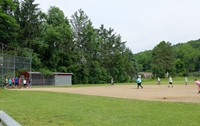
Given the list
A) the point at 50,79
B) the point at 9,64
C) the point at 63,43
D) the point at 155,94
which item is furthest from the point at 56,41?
the point at 155,94

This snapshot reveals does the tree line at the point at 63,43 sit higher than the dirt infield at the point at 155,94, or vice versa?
the tree line at the point at 63,43

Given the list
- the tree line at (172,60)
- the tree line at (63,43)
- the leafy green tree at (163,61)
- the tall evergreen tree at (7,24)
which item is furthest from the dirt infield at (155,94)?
the tree line at (172,60)

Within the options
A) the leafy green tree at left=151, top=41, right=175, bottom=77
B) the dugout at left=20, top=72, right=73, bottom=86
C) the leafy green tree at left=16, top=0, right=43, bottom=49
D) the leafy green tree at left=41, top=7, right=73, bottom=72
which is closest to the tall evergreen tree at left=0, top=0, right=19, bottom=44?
the leafy green tree at left=16, top=0, right=43, bottom=49

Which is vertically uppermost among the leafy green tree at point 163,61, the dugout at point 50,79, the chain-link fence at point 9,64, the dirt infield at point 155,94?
the leafy green tree at point 163,61

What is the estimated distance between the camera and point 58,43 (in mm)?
73562

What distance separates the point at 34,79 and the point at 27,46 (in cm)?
1430

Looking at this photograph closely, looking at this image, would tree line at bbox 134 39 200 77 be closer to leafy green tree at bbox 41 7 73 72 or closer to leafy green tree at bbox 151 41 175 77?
leafy green tree at bbox 151 41 175 77

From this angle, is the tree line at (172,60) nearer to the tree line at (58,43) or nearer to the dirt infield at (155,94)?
the tree line at (58,43)

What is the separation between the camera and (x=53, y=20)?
74.8 meters

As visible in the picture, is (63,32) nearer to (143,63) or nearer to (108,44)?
(108,44)

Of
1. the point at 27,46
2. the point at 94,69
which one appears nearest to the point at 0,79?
the point at 27,46

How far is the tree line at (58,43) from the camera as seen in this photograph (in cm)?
6694

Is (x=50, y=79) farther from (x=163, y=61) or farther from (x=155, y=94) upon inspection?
(x=163, y=61)

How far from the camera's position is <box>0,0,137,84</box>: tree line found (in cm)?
6694
